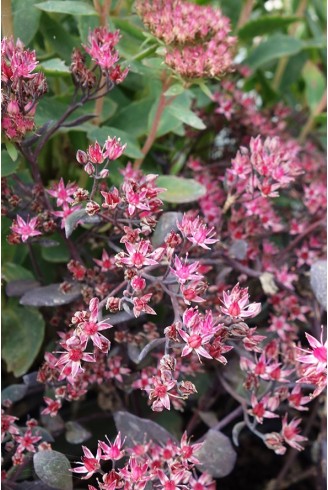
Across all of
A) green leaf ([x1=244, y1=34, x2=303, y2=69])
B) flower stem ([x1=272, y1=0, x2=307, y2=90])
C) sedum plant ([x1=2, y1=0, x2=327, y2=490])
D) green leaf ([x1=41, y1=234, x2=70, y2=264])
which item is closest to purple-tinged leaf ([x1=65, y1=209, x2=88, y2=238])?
sedum plant ([x1=2, y1=0, x2=327, y2=490])

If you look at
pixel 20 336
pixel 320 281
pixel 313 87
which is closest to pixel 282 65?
pixel 313 87

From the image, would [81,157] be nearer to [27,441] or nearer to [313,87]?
[27,441]

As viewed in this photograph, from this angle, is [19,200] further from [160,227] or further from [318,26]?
[318,26]

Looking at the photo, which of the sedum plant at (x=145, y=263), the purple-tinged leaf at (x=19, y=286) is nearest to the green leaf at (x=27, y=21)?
the sedum plant at (x=145, y=263)

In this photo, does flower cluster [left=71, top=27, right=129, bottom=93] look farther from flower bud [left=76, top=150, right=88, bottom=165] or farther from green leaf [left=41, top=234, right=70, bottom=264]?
green leaf [left=41, top=234, right=70, bottom=264]

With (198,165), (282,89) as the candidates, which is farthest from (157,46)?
(282,89)
